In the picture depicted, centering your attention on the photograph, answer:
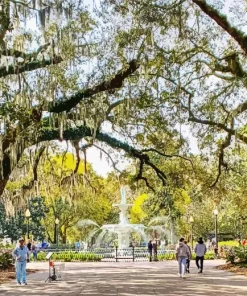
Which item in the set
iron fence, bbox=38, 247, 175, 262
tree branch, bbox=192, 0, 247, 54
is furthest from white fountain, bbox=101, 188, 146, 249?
tree branch, bbox=192, 0, 247, 54

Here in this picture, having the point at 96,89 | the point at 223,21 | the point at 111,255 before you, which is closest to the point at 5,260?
the point at 96,89

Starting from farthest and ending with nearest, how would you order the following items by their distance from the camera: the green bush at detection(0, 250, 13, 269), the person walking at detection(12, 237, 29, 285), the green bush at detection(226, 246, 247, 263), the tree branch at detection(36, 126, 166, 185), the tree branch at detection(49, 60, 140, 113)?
the green bush at detection(226, 246, 247, 263) < the green bush at detection(0, 250, 13, 269) < the tree branch at detection(36, 126, 166, 185) < the tree branch at detection(49, 60, 140, 113) < the person walking at detection(12, 237, 29, 285)

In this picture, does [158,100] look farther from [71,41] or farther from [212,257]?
[212,257]

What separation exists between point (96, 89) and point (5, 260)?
976 centimetres

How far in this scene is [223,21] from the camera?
13.2m

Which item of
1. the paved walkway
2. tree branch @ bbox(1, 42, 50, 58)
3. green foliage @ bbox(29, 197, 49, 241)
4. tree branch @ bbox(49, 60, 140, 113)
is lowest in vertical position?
the paved walkway

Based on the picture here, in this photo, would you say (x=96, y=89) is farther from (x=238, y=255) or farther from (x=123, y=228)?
(x=123, y=228)

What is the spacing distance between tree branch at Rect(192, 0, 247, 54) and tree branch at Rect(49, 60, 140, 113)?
13.9 ft

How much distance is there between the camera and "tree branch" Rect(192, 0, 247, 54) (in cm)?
1301

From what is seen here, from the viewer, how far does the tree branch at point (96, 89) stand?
17.1 metres

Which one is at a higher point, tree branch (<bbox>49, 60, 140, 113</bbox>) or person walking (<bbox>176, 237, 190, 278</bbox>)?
tree branch (<bbox>49, 60, 140, 113</bbox>)

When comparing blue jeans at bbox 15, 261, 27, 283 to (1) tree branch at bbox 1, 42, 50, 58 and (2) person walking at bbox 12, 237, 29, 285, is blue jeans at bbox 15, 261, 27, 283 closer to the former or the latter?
(2) person walking at bbox 12, 237, 29, 285

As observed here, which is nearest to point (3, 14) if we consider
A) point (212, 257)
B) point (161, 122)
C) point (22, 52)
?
point (22, 52)

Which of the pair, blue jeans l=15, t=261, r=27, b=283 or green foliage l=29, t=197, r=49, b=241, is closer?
blue jeans l=15, t=261, r=27, b=283
